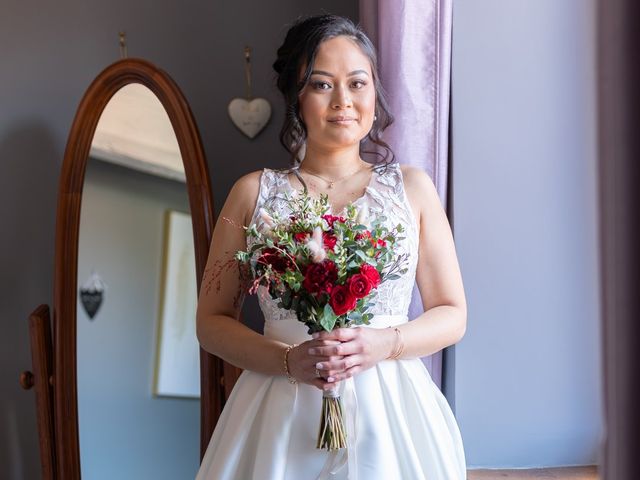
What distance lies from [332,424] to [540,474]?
64 centimetres

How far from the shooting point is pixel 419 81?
2014 millimetres

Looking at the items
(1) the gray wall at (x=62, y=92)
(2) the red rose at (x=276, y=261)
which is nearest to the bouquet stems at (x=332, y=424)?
(2) the red rose at (x=276, y=261)

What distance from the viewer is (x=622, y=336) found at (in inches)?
26.9

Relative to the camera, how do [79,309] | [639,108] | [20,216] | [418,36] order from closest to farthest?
[639,108], [418,36], [79,309], [20,216]

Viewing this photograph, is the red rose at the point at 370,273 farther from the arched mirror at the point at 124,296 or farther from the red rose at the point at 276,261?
the arched mirror at the point at 124,296

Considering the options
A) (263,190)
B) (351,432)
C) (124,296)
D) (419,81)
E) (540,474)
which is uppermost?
(419,81)

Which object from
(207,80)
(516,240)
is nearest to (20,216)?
(207,80)

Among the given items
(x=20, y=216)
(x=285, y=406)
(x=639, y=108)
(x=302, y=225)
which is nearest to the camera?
(x=639, y=108)

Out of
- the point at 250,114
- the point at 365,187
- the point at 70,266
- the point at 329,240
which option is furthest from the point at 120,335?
the point at 329,240

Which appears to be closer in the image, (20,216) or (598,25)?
(598,25)

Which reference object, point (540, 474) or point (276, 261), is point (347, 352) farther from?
point (540, 474)

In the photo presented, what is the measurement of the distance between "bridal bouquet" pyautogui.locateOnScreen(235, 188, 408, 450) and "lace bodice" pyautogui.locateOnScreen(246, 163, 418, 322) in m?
0.16

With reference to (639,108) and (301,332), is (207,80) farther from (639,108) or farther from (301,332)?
(639,108)

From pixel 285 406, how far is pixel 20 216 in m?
1.58
